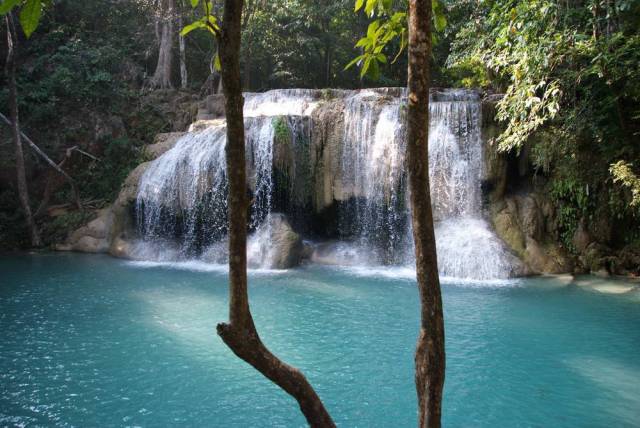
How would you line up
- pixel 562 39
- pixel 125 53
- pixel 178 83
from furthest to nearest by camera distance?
pixel 178 83 < pixel 125 53 < pixel 562 39

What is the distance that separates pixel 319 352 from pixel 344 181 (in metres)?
6.79

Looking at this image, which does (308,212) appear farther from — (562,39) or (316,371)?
(316,371)

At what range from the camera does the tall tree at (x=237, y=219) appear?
5.42 feet

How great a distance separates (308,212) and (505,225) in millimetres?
4550

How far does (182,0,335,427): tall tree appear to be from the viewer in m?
1.65

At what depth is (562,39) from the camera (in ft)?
25.8

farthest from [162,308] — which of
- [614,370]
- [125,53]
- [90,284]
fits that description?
[125,53]

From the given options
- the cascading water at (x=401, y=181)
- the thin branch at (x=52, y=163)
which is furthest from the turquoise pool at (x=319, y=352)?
the thin branch at (x=52, y=163)

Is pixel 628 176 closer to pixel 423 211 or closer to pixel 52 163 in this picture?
pixel 423 211

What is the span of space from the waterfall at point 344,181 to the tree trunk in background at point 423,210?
911 cm

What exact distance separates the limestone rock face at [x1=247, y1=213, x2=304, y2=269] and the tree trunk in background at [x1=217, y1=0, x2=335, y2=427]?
341 inches

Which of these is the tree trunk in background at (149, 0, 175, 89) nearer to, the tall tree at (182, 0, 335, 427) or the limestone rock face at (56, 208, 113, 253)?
the limestone rock face at (56, 208, 113, 253)

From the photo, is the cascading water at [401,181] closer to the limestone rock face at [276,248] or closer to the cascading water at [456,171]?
the cascading water at [456,171]

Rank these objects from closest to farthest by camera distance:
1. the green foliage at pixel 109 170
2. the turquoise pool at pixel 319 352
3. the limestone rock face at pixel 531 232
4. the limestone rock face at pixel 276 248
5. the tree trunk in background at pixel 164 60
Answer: the turquoise pool at pixel 319 352 < the limestone rock face at pixel 531 232 < the limestone rock face at pixel 276 248 < the green foliage at pixel 109 170 < the tree trunk in background at pixel 164 60
